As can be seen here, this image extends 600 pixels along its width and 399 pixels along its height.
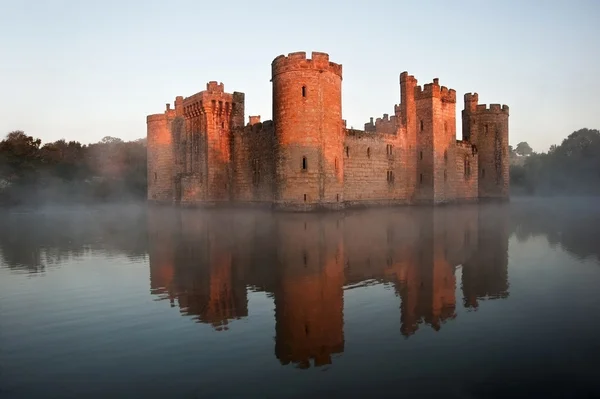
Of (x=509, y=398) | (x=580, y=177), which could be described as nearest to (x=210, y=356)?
(x=509, y=398)

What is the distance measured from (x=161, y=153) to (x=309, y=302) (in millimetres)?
39666

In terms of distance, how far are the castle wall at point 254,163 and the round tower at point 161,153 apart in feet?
30.6

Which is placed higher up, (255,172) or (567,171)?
(567,171)

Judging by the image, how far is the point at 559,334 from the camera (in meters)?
6.25

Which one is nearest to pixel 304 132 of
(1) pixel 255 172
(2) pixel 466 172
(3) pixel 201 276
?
(1) pixel 255 172

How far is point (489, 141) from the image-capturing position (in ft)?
151

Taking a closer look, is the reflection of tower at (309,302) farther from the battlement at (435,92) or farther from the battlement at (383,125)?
the battlement at (383,125)

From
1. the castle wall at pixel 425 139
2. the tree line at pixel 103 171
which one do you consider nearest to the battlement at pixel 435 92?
the castle wall at pixel 425 139

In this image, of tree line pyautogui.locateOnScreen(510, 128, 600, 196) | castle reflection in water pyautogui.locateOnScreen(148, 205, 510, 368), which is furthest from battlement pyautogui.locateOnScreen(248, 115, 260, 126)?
tree line pyautogui.locateOnScreen(510, 128, 600, 196)

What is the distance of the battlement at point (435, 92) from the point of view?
38219 millimetres

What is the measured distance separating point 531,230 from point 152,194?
36.3m

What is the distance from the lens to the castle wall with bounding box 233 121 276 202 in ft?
115

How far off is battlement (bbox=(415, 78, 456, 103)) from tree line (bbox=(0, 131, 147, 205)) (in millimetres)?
39385

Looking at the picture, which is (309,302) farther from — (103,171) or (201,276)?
(103,171)
